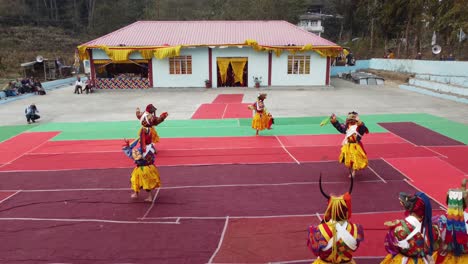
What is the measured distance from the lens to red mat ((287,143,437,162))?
1150cm

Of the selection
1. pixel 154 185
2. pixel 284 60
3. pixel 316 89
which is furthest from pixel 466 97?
pixel 154 185

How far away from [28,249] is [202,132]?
29.5ft

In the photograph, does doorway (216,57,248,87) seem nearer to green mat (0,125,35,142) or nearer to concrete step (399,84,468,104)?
concrete step (399,84,468,104)

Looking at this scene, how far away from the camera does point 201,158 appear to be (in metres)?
11.7

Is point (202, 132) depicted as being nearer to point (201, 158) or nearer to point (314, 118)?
point (201, 158)

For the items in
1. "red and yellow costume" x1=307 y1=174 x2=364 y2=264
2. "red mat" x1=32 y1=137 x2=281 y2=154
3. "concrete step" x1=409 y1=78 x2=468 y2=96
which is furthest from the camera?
"concrete step" x1=409 y1=78 x2=468 y2=96

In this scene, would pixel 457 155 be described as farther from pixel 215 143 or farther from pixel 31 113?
pixel 31 113

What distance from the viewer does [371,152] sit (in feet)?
39.0

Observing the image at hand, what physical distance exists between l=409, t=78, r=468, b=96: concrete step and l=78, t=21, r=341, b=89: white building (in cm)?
585

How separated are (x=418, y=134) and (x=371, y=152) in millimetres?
3156

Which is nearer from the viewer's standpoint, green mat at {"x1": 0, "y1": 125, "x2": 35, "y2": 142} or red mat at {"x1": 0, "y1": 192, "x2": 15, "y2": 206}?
red mat at {"x1": 0, "y1": 192, "x2": 15, "y2": 206}

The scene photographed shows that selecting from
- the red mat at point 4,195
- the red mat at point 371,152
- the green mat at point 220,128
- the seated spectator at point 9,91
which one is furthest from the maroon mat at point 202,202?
the seated spectator at point 9,91

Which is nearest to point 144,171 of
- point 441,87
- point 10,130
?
point 10,130

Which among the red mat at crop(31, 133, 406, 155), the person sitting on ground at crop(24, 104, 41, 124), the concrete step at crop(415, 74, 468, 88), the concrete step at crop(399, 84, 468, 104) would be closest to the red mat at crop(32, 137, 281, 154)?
the red mat at crop(31, 133, 406, 155)
